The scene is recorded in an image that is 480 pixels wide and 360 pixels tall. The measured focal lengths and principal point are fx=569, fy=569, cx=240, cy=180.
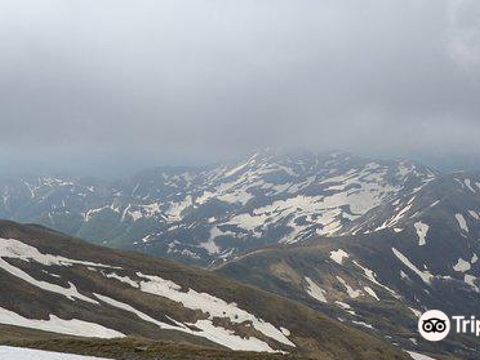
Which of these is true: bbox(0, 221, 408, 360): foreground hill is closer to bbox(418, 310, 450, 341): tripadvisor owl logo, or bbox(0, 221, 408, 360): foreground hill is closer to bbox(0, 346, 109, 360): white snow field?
bbox(0, 346, 109, 360): white snow field

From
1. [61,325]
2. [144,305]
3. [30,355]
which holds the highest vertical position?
[30,355]

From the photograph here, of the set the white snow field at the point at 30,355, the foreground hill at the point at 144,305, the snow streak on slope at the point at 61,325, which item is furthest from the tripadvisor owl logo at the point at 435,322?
the snow streak on slope at the point at 61,325

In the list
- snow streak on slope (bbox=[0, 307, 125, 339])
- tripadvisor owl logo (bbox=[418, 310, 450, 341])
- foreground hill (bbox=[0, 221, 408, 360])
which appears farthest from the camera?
foreground hill (bbox=[0, 221, 408, 360])

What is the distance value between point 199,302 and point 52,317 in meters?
47.1

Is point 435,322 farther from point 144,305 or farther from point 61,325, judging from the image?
point 144,305

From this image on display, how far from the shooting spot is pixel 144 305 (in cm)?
11562

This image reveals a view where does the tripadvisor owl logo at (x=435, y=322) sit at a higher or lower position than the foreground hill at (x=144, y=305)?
higher

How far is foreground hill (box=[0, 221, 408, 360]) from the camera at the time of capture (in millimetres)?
88625

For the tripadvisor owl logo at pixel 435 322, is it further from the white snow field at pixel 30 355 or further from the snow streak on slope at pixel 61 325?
the snow streak on slope at pixel 61 325

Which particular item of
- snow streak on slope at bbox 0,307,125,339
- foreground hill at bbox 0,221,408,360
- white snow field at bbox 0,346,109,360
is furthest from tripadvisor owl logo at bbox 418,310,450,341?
snow streak on slope at bbox 0,307,125,339

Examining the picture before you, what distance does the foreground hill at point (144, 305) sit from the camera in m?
88.6

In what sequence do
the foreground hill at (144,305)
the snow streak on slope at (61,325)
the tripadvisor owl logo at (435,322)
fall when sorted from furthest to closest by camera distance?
the foreground hill at (144,305) < the snow streak on slope at (61,325) < the tripadvisor owl logo at (435,322)

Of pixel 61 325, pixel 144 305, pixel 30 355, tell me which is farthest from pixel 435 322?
pixel 144 305

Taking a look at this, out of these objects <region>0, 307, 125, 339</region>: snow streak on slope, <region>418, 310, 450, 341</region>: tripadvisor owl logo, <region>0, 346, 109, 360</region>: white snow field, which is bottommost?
<region>0, 307, 125, 339</region>: snow streak on slope
